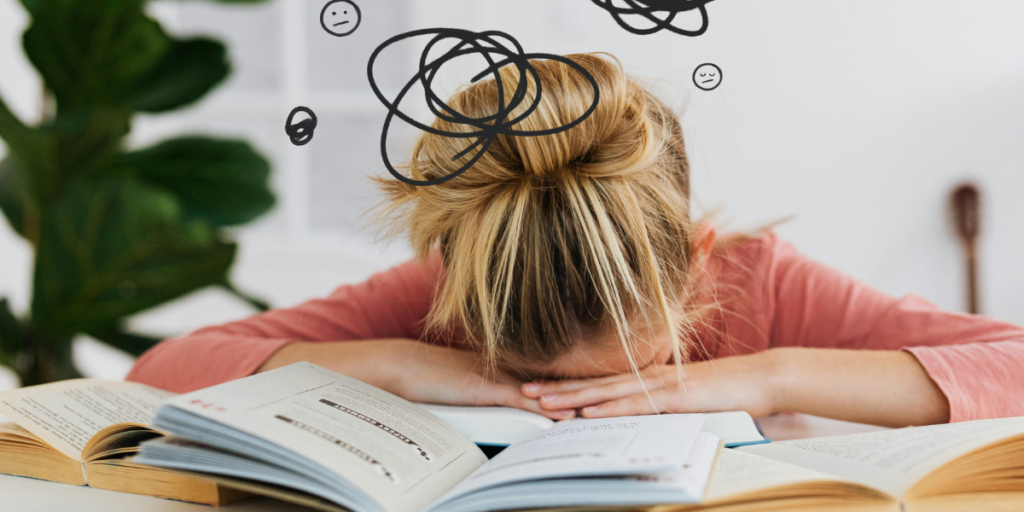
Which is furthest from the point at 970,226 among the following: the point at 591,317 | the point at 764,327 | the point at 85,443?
the point at 85,443

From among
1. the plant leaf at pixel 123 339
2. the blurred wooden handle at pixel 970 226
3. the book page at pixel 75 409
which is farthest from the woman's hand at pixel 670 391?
the blurred wooden handle at pixel 970 226

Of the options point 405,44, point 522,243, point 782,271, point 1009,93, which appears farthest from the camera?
point 1009,93

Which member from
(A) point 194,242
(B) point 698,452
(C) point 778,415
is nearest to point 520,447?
(B) point 698,452

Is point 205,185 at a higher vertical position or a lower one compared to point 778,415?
higher

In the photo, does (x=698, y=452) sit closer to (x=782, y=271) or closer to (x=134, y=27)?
(x=782, y=271)

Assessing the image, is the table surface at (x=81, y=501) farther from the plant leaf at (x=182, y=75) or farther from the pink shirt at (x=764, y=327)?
the plant leaf at (x=182, y=75)

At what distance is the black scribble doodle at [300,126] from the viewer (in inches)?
22.5

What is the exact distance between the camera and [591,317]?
588mm

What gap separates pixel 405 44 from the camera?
2.50ft

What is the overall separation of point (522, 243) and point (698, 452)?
0.70 ft

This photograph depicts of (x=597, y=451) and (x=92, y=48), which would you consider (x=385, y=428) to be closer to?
(x=597, y=451)

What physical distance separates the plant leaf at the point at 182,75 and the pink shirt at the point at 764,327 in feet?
1.72

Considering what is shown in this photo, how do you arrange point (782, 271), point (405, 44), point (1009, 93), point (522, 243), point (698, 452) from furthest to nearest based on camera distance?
point (1009, 93) → point (782, 271) → point (405, 44) → point (522, 243) → point (698, 452)

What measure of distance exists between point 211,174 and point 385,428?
2.86 feet
